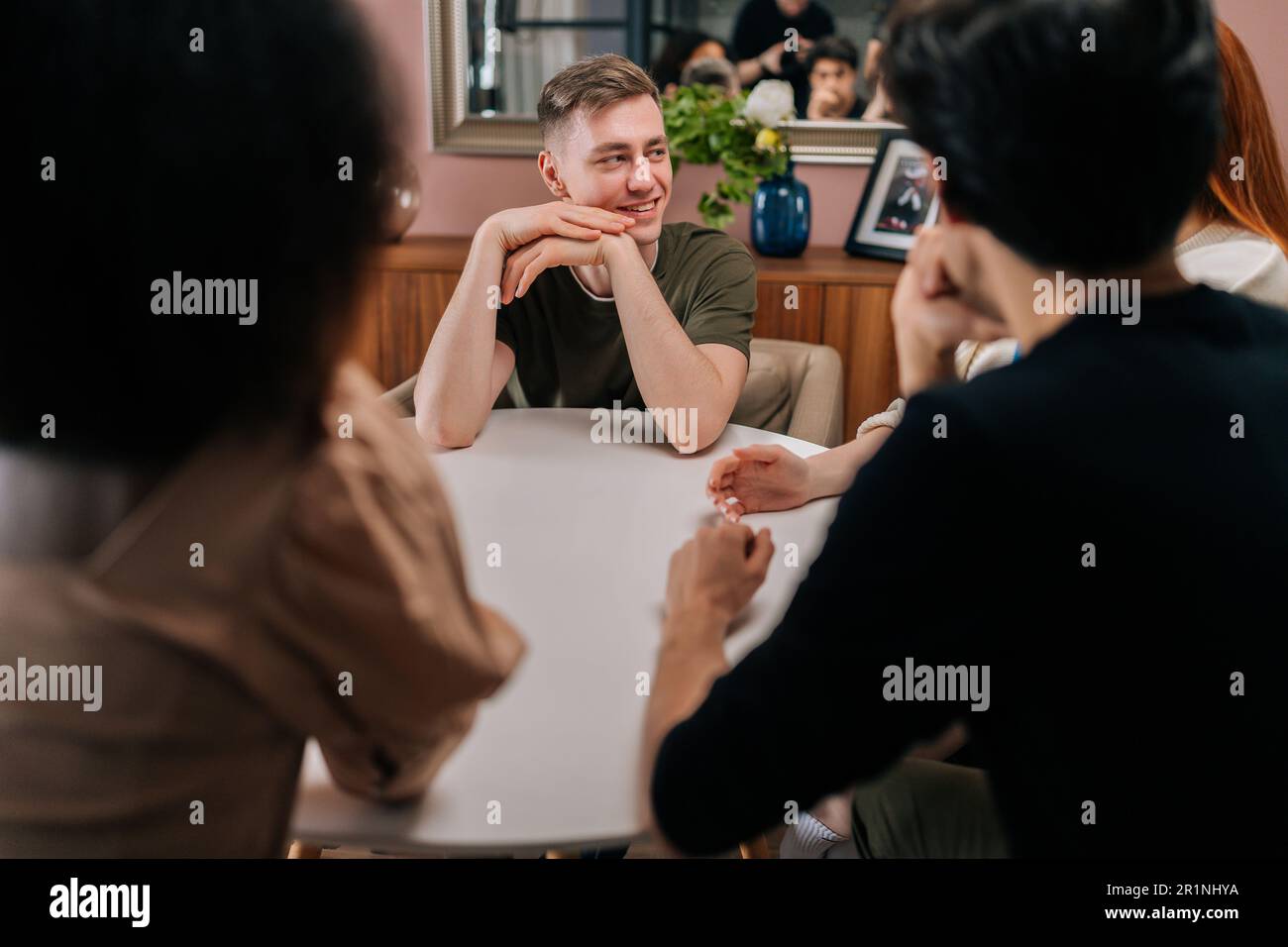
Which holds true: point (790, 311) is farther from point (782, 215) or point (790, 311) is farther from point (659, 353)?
point (659, 353)

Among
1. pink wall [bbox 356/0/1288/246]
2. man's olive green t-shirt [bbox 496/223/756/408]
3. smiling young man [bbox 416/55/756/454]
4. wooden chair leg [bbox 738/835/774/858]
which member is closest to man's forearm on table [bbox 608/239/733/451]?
smiling young man [bbox 416/55/756/454]

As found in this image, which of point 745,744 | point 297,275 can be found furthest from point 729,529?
point 297,275

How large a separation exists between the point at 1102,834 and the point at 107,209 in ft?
1.86

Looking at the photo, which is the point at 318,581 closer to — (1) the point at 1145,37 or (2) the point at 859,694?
(2) the point at 859,694

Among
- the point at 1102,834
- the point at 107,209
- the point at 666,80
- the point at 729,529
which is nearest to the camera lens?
the point at 107,209

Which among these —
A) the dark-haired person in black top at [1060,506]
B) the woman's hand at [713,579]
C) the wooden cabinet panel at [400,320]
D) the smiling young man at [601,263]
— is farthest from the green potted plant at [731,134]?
the dark-haired person in black top at [1060,506]

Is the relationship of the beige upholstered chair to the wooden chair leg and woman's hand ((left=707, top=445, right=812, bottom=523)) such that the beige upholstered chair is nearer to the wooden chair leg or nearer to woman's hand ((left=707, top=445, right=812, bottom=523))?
woman's hand ((left=707, top=445, right=812, bottom=523))

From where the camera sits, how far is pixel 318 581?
0.44 meters

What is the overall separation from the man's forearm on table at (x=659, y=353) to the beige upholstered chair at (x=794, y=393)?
16 centimetres

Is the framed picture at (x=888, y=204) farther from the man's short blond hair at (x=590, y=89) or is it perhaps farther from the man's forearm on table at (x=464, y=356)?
the man's forearm on table at (x=464, y=356)

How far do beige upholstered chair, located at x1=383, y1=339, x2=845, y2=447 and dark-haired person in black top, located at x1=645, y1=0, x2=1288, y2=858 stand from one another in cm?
66

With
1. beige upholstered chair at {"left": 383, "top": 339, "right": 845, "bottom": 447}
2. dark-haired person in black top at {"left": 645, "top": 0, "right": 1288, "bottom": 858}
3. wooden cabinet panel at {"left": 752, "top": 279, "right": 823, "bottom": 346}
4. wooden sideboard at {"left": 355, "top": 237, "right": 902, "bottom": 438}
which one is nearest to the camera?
dark-haired person in black top at {"left": 645, "top": 0, "right": 1288, "bottom": 858}

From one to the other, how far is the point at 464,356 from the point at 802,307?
0.63 meters

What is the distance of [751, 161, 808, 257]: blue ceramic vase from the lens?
1.78 meters
